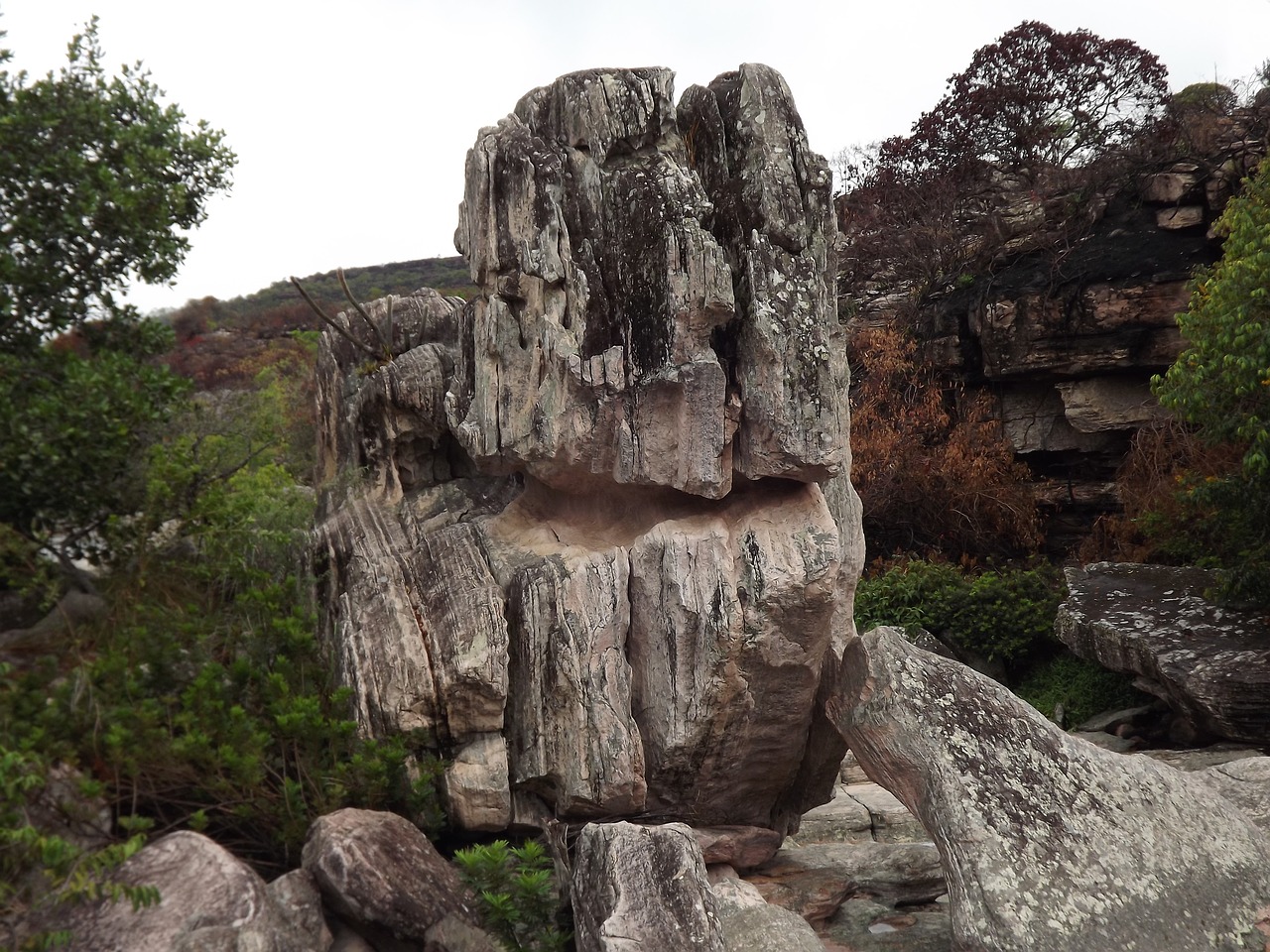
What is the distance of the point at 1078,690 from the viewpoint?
12984 millimetres

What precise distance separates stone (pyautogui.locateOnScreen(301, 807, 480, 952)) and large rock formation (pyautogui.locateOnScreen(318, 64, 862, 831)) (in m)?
0.71

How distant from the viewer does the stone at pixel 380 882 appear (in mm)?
Answer: 5348

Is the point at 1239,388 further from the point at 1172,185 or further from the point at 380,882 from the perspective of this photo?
the point at 380,882

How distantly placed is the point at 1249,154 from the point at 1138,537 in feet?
19.2

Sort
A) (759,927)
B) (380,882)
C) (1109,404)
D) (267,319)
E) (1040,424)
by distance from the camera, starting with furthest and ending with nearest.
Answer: (267,319), (1040,424), (1109,404), (759,927), (380,882)

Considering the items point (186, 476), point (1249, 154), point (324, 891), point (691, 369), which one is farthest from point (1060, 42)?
point (324, 891)

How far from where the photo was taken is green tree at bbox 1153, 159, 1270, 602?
987cm

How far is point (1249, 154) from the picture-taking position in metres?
15.7

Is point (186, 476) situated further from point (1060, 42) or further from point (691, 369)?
point (1060, 42)

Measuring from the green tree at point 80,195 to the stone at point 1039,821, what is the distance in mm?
5386

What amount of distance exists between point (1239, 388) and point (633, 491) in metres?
6.29

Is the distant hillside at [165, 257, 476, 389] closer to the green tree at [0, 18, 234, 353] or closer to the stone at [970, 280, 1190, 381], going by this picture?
the stone at [970, 280, 1190, 381]

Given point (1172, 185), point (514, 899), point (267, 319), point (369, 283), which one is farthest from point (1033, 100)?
point (369, 283)

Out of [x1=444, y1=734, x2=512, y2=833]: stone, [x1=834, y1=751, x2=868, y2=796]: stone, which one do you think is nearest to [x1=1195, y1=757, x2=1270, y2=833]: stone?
[x1=834, y1=751, x2=868, y2=796]: stone
